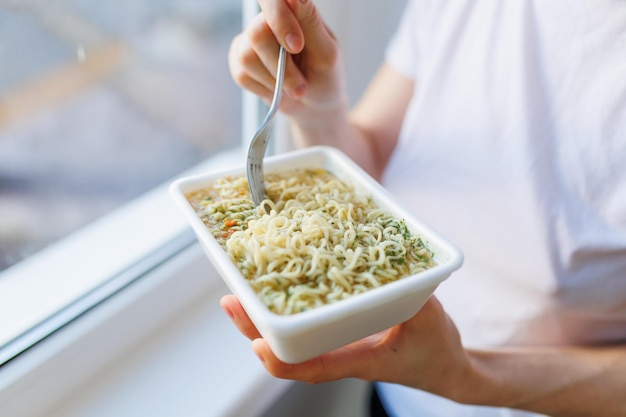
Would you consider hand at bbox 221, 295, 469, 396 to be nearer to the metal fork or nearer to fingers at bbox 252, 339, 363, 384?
fingers at bbox 252, 339, 363, 384

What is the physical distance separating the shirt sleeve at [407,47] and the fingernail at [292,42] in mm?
382

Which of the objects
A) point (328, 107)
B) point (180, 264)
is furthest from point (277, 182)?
point (180, 264)

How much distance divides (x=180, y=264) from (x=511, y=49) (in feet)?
2.05

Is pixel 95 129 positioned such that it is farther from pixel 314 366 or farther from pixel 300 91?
pixel 314 366

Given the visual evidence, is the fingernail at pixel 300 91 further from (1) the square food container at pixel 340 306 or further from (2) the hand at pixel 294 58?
(1) the square food container at pixel 340 306

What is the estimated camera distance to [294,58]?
0.74m

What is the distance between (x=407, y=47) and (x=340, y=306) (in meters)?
0.63

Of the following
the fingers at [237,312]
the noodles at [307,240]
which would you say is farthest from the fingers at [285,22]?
the fingers at [237,312]

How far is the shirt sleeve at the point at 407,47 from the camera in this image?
0.96m

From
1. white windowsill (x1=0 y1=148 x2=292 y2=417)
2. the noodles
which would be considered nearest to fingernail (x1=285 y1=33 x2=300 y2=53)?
the noodles

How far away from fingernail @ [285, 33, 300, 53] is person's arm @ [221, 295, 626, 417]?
0.30m

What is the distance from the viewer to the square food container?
48cm

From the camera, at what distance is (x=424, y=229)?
595 mm

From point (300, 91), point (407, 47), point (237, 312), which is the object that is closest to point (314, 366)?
point (237, 312)
